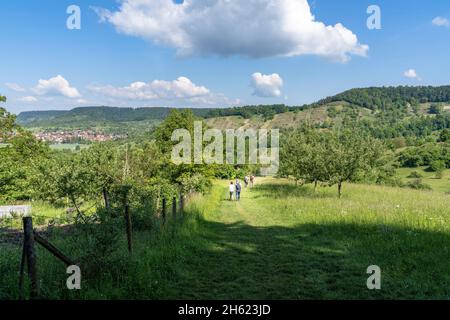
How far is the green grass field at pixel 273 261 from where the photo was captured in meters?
6.66

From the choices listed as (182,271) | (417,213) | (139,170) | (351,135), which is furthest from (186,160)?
(182,271)

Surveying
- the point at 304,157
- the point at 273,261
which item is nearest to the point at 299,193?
the point at 304,157

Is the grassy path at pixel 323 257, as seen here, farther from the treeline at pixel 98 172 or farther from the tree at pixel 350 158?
the tree at pixel 350 158

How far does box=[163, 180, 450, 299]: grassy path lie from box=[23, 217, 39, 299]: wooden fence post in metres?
2.63

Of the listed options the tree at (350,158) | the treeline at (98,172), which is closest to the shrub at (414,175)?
the treeline at (98,172)

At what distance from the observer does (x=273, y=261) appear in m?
9.23

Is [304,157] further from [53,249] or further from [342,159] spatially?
[53,249]

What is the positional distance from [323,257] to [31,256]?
23.3ft

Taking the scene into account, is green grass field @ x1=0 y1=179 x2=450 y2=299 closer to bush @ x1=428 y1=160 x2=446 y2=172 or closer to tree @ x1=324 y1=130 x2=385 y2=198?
tree @ x1=324 y1=130 x2=385 y2=198

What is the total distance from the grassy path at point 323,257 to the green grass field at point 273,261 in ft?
0.07

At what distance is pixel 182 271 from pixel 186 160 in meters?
28.6

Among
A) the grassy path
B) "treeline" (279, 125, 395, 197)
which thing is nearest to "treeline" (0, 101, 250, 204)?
the grassy path

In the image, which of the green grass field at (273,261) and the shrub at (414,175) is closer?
the green grass field at (273,261)
